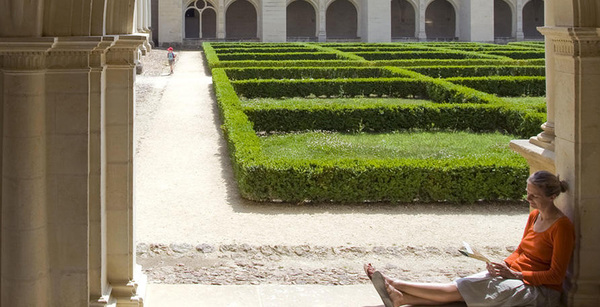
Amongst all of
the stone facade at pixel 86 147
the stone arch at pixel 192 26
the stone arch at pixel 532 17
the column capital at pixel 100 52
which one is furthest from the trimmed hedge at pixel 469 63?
the stone arch at pixel 532 17

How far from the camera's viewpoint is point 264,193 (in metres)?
8.25

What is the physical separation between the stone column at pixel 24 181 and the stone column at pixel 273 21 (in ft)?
105

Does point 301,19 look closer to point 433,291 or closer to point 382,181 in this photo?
point 382,181

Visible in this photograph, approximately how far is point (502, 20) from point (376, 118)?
30.7 metres

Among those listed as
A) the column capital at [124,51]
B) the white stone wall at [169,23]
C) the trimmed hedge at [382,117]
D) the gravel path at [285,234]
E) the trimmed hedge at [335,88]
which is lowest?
the gravel path at [285,234]

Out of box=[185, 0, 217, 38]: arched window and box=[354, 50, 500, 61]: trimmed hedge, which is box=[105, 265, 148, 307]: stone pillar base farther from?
box=[185, 0, 217, 38]: arched window

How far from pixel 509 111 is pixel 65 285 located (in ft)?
32.4

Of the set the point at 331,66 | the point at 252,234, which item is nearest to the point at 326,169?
the point at 252,234

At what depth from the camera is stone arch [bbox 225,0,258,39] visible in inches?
1526

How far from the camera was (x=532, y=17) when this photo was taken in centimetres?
4038

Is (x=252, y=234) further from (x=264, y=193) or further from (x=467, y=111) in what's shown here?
(x=467, y=111)

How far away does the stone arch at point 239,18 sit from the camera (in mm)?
38750

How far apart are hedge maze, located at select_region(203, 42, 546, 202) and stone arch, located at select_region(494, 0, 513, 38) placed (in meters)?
15.9

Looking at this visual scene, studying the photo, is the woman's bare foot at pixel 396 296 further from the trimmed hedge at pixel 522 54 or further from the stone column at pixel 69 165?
the trimmed hedge at pixel 522 54
